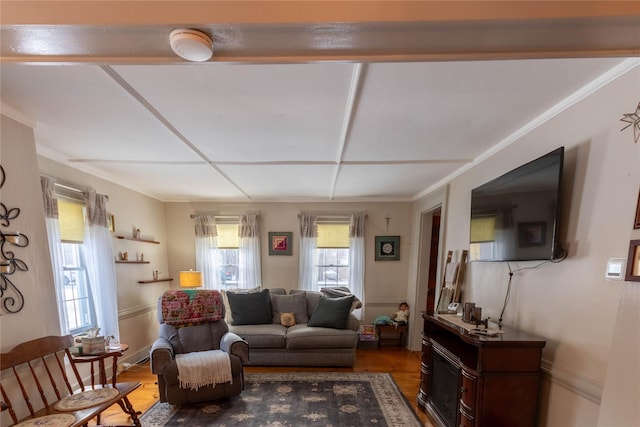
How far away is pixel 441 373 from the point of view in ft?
7.72

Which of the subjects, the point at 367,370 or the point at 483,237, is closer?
the point at 483,237

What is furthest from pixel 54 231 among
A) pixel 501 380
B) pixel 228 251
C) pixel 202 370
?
pixel 501 380

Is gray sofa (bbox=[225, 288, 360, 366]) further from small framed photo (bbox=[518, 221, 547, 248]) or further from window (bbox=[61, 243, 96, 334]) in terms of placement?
small framed photo (bbox=[518, 221, 547, 248])

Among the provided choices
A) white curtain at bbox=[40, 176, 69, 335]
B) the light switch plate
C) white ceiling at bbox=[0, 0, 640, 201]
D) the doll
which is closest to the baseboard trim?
the light switch plate

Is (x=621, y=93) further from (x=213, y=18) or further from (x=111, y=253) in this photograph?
(x=111, y=253)

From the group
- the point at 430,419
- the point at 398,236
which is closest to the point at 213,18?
the point at 430,419

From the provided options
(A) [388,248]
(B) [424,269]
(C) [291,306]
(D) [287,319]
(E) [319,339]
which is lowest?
(E) [319,339]

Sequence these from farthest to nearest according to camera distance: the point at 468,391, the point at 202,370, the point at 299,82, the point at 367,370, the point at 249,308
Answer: the point at 249,308 < the point at 367,370 < the point at 202,370 < the point at 468,391 < the point at 299,82

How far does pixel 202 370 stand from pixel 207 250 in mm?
2338

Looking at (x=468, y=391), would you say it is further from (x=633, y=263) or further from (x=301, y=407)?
(x=301, y=407)

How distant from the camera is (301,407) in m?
2.67

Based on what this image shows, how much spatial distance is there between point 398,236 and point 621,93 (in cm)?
351

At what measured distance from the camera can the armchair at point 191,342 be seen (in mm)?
2605

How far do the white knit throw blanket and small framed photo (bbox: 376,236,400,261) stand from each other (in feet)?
9.32
